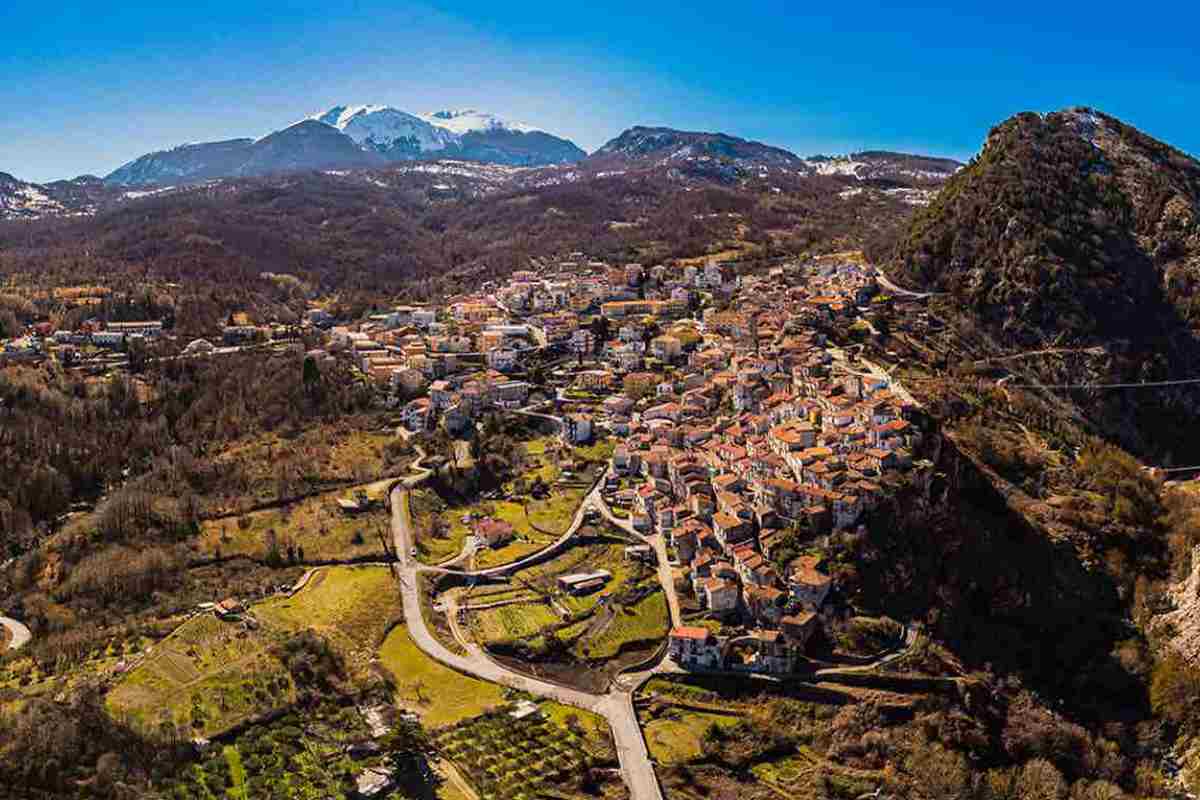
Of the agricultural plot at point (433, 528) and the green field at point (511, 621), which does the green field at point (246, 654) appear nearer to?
the agricultural plot at point (433, 528)

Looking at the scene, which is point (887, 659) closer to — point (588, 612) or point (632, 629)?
point (632, 629)

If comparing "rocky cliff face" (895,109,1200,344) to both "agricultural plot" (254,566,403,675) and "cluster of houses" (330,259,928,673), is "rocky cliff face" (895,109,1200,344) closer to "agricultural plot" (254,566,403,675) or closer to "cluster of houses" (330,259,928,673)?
"cluster of houses" (330,259,928,673)

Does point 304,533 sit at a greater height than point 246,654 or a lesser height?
greater

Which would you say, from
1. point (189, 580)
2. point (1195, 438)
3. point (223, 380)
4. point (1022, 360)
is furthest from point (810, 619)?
point (223, 380)

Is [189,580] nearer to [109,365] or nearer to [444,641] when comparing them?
[444,641]

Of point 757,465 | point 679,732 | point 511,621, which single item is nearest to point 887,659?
point 679,732

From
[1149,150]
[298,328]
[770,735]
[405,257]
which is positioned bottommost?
[770,735]

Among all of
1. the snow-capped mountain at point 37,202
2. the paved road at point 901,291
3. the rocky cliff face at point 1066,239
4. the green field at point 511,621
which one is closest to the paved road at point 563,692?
the green field at point 511,621
